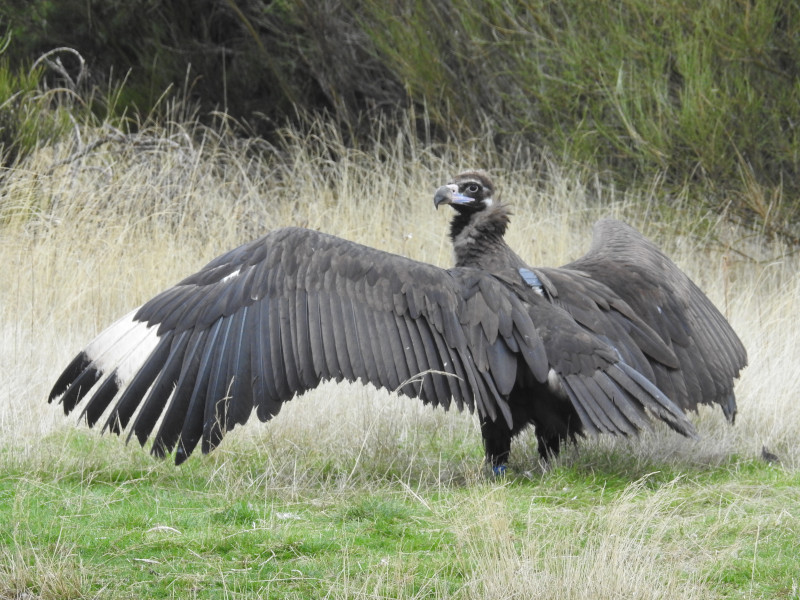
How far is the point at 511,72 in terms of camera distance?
11141 mm

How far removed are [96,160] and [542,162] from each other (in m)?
4.34

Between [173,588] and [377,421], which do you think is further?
[377,421]

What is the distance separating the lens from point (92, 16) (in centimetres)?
1397

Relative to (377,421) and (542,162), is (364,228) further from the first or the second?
(377,421)

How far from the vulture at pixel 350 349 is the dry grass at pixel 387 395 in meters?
0.36

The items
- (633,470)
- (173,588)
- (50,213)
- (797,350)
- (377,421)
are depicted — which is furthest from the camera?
(50,213)

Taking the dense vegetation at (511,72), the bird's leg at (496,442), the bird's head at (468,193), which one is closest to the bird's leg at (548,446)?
the bird's leg at (496,442)

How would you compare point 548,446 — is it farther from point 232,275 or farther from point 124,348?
point 124,348

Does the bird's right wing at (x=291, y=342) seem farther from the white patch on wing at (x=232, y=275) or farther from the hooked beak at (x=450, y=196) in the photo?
the hooked beak at (x=450, y=196)

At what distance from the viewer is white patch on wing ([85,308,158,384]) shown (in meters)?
4.80

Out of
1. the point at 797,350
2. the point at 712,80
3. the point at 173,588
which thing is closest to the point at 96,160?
the point at 712,80

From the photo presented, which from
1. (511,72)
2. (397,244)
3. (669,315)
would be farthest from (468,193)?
(511,72)

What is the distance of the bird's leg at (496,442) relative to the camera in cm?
524

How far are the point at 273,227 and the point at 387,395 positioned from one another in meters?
3.80
